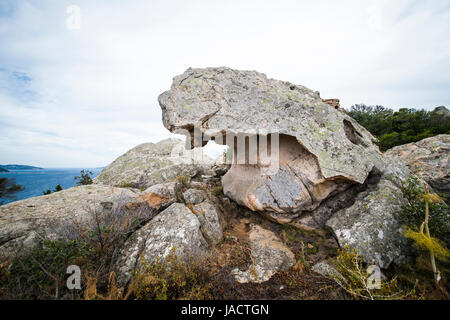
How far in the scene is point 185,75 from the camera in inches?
243

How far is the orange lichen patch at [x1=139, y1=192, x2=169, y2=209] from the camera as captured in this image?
527cm

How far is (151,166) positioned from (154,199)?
3279mm

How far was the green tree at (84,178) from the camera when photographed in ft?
26.3

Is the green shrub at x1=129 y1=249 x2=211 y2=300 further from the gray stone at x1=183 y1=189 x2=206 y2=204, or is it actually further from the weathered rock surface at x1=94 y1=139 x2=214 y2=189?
the weathered rock surface at x1=94 y1=139 x2=214 y2=189

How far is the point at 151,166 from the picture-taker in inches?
322

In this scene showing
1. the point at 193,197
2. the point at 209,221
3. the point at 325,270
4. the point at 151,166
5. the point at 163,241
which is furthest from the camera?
the point at 151,166

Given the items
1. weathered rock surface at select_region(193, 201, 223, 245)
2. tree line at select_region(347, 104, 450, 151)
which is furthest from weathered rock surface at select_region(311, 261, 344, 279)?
tree line at select_region(347, 104, 450, 151)

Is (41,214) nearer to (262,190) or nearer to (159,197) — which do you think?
(159,197)

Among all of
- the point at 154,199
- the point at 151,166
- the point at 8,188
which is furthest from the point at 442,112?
the point at 8,188

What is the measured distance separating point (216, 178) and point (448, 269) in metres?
7.67

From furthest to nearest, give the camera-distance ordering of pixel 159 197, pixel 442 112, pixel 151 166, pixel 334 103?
pixel 442 112 < pixel 151 166 < pixel 334 103 < pixel 159 197

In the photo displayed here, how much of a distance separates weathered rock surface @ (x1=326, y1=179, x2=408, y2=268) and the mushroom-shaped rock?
2.20 feet

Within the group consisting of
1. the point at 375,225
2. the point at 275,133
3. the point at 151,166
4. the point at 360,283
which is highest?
the point at 275,133

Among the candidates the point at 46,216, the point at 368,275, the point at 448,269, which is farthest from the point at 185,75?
the point at 448,269
